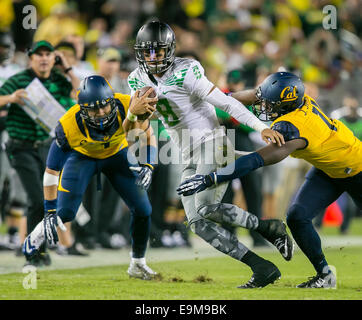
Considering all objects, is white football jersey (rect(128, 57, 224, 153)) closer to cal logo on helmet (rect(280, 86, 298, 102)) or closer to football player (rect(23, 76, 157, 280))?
football player (rect(23, 76, 157, 280))

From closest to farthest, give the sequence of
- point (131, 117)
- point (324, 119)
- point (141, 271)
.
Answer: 1. point (324, 119)
2. point (131, 117)
3. point (141, 271)

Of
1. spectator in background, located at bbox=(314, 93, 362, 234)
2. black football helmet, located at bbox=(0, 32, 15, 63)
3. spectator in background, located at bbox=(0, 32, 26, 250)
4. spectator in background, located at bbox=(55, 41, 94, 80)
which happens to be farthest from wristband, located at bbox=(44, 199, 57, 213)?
spectator in background, located at bbox=(314, 93, 362, 234)

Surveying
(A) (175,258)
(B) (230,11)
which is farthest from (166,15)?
(A) (175,258)

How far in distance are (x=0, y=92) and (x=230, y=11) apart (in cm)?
882

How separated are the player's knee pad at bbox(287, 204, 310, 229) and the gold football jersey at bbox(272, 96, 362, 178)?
1.22 feet

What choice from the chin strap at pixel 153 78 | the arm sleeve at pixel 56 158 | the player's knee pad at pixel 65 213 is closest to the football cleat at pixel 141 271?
the player's knee pad at pixel 65 213

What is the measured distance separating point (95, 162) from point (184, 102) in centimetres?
104

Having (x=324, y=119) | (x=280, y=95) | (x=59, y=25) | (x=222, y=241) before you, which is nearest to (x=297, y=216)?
(x=222, y=241)

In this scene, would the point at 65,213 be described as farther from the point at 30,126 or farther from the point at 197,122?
the point at 30,126

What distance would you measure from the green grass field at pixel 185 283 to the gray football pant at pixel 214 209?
1.23 ft

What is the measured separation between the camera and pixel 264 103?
19.0ft

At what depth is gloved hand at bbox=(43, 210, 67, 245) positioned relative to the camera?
20.0ft

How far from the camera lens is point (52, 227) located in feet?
20.1
